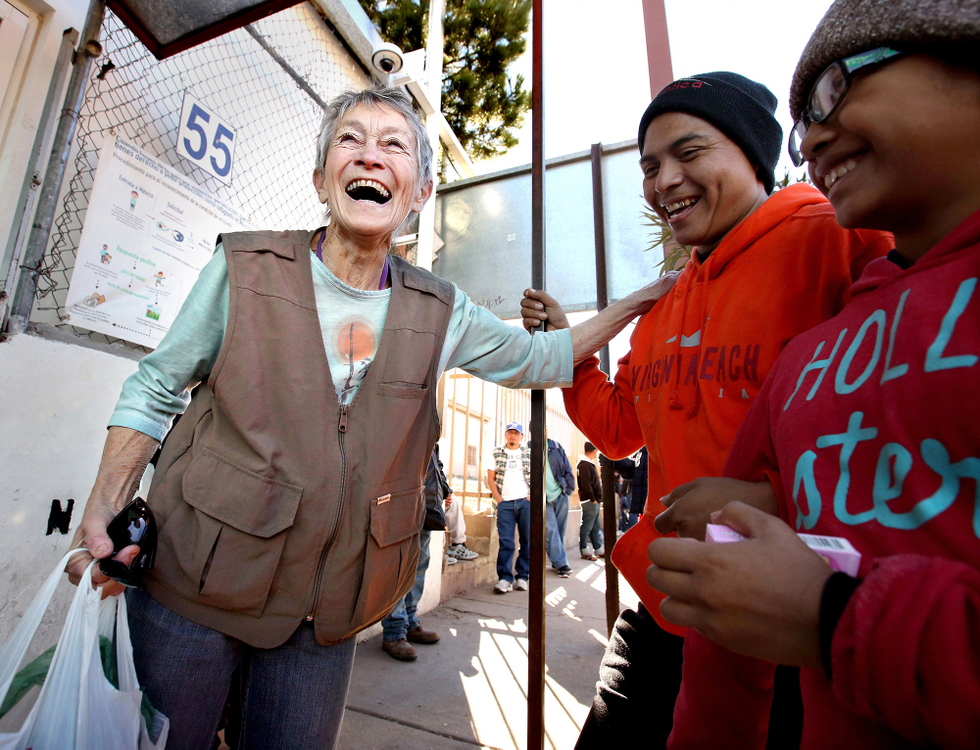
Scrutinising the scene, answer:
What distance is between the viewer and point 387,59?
3984mm

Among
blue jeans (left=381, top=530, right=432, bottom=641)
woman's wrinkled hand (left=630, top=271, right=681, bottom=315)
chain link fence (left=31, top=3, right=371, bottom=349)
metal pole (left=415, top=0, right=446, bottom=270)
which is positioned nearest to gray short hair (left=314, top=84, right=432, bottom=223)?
woman's wrinkled hand (left=630, top=271, right=681, bottom=315)

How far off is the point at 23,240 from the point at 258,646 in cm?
181

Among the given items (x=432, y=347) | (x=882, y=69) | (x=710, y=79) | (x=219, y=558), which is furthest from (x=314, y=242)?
(x=882, y=69)

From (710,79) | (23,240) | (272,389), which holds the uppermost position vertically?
(710,79)

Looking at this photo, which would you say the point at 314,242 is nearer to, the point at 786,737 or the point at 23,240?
the point at 23,240

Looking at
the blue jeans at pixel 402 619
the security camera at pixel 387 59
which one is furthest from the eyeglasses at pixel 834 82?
the security camera at pixel 387 59

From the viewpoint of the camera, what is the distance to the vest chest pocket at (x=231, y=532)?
1.11m

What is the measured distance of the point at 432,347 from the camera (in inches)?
57.2

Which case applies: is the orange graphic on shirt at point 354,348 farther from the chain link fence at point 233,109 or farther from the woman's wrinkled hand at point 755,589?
the chain link fence at point 233,109

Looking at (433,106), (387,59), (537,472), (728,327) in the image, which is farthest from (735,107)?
(433,106)

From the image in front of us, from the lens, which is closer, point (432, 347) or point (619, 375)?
point (432, 347)

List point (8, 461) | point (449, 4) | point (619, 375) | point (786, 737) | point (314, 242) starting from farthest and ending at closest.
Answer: point (449, 4) < point (8, 461) < point (619, 375) < point (314, 242) < point (786, 737)

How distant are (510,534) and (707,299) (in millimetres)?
5228

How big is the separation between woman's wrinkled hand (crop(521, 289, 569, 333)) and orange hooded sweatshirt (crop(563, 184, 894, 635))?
39cm
